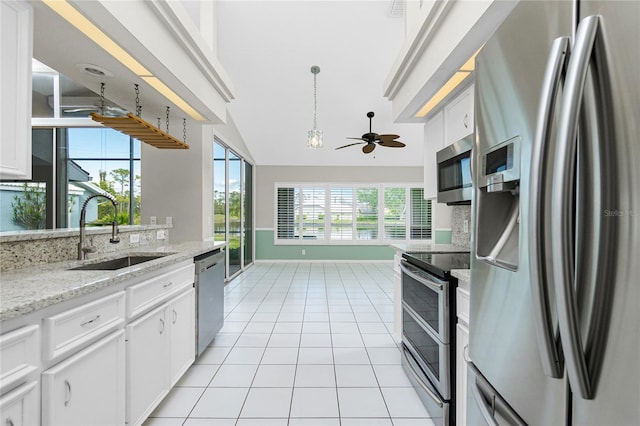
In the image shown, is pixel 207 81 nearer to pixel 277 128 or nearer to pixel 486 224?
pixel 486 224

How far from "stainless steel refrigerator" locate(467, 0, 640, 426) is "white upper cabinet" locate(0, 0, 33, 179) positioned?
195cm

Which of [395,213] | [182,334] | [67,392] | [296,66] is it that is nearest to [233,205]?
[296,66]

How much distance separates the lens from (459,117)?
2309 millimetres

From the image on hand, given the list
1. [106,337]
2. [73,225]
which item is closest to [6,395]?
[106,337]

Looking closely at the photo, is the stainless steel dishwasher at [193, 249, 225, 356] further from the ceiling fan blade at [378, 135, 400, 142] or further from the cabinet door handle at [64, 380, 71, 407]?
the ceiling fan blade at [378, 135, 400, 142]

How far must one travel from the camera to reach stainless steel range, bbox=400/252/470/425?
5.49 feet

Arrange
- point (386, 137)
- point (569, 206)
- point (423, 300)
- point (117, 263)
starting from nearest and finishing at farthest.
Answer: point (569, 206) < point (423, 300) < point (117, 263) < point (386, 137)

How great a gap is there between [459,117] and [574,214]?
1.93 meters

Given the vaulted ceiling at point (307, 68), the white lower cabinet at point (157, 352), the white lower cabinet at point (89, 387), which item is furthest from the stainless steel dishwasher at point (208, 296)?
the vaulted ceiling at point (307, 68)

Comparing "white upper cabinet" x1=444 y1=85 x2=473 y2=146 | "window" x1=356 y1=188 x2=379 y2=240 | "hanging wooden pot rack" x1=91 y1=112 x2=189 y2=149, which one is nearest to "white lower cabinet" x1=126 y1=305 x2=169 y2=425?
"hanging wooden pot rack" x1=91 y1=112 x2=189 y2=149

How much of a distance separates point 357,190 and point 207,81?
5349mm

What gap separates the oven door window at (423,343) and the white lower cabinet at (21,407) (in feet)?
Answer: 5.82

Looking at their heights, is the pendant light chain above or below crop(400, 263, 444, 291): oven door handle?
above

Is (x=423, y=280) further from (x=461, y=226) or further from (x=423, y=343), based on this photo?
(x=461, y=226)
